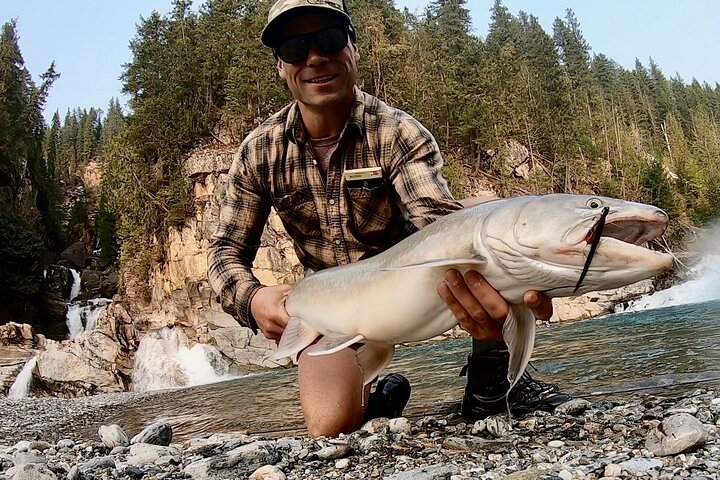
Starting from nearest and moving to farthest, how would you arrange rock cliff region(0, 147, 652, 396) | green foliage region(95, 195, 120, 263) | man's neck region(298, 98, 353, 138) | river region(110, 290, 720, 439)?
man's neck region(298, 98, 353, 138)
river region(110, 290, 720, 439)
rock cliff region(0, 147, 652, 396)
green foliage region(95, 195, 120, 263)

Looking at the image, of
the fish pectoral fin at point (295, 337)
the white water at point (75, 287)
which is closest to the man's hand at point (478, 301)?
the fish pectoral fin at point (295, 337)

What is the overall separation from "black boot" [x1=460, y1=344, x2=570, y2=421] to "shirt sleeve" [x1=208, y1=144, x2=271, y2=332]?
1436 millimetres

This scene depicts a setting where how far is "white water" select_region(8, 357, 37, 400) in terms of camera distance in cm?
1367

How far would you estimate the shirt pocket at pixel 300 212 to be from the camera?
3.56 meters

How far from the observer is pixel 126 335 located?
19.0 meters

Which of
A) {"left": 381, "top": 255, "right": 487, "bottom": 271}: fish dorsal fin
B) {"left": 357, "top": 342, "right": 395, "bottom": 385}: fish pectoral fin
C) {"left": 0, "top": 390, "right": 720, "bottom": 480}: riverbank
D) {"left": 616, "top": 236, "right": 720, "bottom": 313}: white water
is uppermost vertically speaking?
{"left": 381, "top": 255, "right": 487, "bottom": 271}: fish dorsal fin

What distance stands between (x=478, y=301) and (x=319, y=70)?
1.81 m

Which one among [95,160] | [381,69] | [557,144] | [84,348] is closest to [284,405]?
[84,348]

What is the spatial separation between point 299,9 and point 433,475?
2.45 meters

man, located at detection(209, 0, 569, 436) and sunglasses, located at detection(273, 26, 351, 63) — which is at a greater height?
sunglasses, located at detection(273, 26, 351, 63)

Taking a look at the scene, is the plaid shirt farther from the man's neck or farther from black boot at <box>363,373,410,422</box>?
black boot at <box>363,373,410,422</box>

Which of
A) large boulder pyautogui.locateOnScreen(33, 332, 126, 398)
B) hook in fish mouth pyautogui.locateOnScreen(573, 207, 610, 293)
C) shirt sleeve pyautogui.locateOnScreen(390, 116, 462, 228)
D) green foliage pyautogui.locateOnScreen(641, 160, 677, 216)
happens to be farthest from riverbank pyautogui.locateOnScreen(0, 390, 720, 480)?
green foliage pyautogui.locateOnScreen(641, 160, 677, 216)

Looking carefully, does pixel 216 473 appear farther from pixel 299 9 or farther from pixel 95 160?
pixel 95 160

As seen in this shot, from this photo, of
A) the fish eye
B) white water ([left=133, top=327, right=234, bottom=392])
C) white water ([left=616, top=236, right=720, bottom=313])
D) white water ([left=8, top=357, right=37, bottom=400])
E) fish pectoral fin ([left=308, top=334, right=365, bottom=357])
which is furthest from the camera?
white water ([left=616, top=236, right=720, bottom=313])
